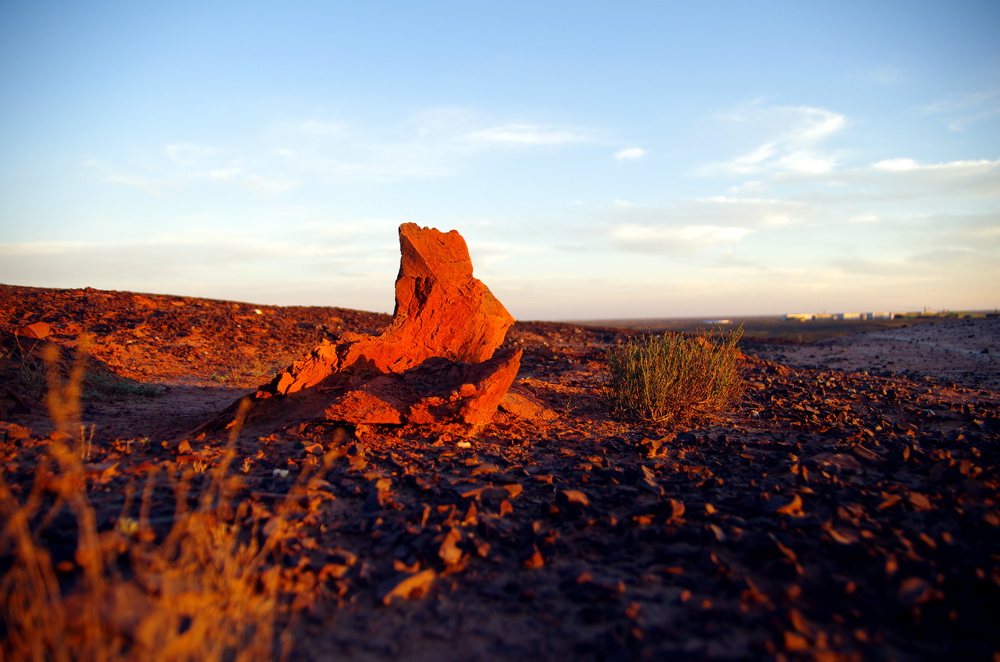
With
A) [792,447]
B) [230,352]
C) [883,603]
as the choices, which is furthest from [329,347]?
[230,352]

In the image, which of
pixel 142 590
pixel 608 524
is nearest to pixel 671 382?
pixel 608 524

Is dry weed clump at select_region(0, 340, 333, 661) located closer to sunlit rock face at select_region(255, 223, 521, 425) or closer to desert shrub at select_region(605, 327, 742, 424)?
sunlit rock face at select_region(255, 223, 521, 425)

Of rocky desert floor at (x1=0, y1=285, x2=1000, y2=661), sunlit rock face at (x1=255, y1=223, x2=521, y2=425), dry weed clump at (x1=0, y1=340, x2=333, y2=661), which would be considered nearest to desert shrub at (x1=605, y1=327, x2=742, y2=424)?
rocky desert floor at (x1=0, y1=285, x2=1000, y2=661)

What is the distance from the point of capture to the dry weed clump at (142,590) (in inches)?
83.1

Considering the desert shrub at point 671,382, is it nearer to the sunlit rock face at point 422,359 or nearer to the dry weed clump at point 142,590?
the sunlit rock face at point 422,359

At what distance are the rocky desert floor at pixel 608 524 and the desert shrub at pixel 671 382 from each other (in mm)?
346

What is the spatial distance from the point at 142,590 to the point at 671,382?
6029 millimetres

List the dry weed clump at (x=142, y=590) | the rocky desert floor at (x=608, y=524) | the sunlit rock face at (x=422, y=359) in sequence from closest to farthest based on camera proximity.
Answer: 1. the dry weed clump at (x=142, y=590)
2. the rocky desert floor at (x=608, y=524)
3. the sunlit rock face at (x=422, y=359)

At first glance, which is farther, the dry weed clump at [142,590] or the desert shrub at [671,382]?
the desert shrub at [671,382]

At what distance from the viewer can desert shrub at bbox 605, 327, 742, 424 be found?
7.04 metres

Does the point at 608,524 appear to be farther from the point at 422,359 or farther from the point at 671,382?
the point at 422,359

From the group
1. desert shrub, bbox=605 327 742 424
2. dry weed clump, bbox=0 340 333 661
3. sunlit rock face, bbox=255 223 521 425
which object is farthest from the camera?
desert shrub, bbox=605 327 742 424

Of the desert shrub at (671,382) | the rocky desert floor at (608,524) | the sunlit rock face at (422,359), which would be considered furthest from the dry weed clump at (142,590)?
the desert shrub at (671,382)

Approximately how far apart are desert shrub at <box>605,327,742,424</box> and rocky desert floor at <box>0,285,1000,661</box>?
35 centimetres
